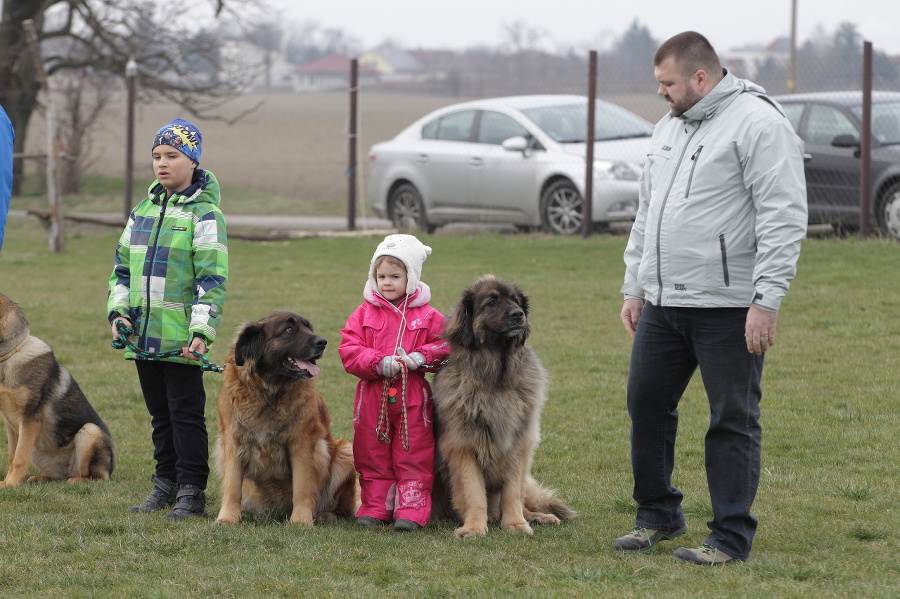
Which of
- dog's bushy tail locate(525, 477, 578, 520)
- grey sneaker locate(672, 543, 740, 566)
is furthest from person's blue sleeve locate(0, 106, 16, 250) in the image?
grey sneaker locate(672, 543, 740, 566)

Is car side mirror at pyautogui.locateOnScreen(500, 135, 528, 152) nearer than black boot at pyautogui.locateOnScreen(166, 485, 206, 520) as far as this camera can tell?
No

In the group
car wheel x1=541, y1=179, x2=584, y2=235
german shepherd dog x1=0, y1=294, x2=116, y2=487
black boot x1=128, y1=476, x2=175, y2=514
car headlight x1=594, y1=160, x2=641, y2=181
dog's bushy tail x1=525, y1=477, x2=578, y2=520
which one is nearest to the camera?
dog's bushy tail x1=525, y1=477, x2=578, y2=520

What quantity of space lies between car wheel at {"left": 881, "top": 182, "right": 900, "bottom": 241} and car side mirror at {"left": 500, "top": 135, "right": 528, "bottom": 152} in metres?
4.29

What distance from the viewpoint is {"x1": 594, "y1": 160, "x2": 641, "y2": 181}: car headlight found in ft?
41.8

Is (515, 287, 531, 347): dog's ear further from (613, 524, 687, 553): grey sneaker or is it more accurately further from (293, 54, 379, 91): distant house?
(293, 54, 379, 91): distant house

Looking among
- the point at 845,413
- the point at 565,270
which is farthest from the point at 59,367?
the point at 565,270

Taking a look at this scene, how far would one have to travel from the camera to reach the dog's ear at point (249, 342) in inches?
192

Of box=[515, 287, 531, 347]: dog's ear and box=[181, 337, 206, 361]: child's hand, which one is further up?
box=[515, 287, 531, 347]: dog's ear

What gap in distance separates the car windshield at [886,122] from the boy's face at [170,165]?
874 centimetres

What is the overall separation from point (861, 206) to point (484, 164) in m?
4.71

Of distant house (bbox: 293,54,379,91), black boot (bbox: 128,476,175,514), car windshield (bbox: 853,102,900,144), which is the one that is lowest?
black boot (bbox: 128,476,175,514)

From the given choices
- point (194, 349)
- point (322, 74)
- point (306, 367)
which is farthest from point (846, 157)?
point (322, 74)

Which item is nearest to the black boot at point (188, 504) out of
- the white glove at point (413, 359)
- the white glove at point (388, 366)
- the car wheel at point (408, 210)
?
the white glove at point (388, 366)

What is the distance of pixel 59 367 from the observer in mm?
6090
